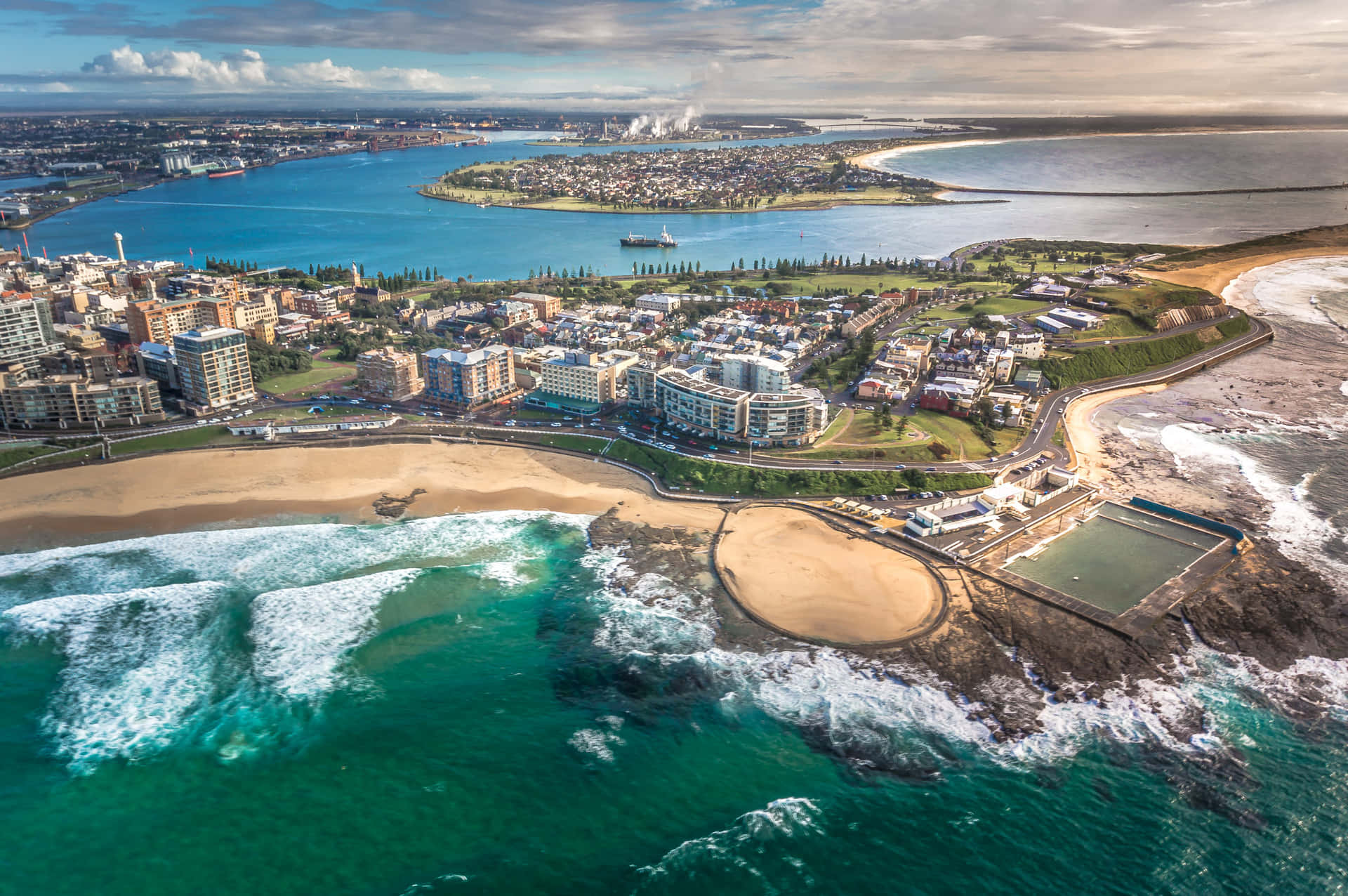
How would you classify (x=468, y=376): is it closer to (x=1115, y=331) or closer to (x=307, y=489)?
(x=307, y=489)

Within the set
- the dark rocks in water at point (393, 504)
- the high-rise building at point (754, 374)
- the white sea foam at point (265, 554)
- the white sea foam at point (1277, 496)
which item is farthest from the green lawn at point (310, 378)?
the white sea foam at point (1277, 496)

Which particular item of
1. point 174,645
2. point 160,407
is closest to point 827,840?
point 174,645

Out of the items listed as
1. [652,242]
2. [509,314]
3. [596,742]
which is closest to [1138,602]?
[596,742]

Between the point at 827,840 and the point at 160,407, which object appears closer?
the point at 827,840

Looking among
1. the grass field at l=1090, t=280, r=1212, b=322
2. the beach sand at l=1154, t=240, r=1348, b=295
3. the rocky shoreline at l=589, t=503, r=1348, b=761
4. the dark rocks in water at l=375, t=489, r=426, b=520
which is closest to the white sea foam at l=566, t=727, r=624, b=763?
the rocky shoreline at l=589, t=503, r=1348, b=761

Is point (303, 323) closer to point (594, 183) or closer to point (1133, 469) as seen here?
point (1133, 469)

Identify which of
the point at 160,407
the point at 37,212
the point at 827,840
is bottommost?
the point at 827,840
